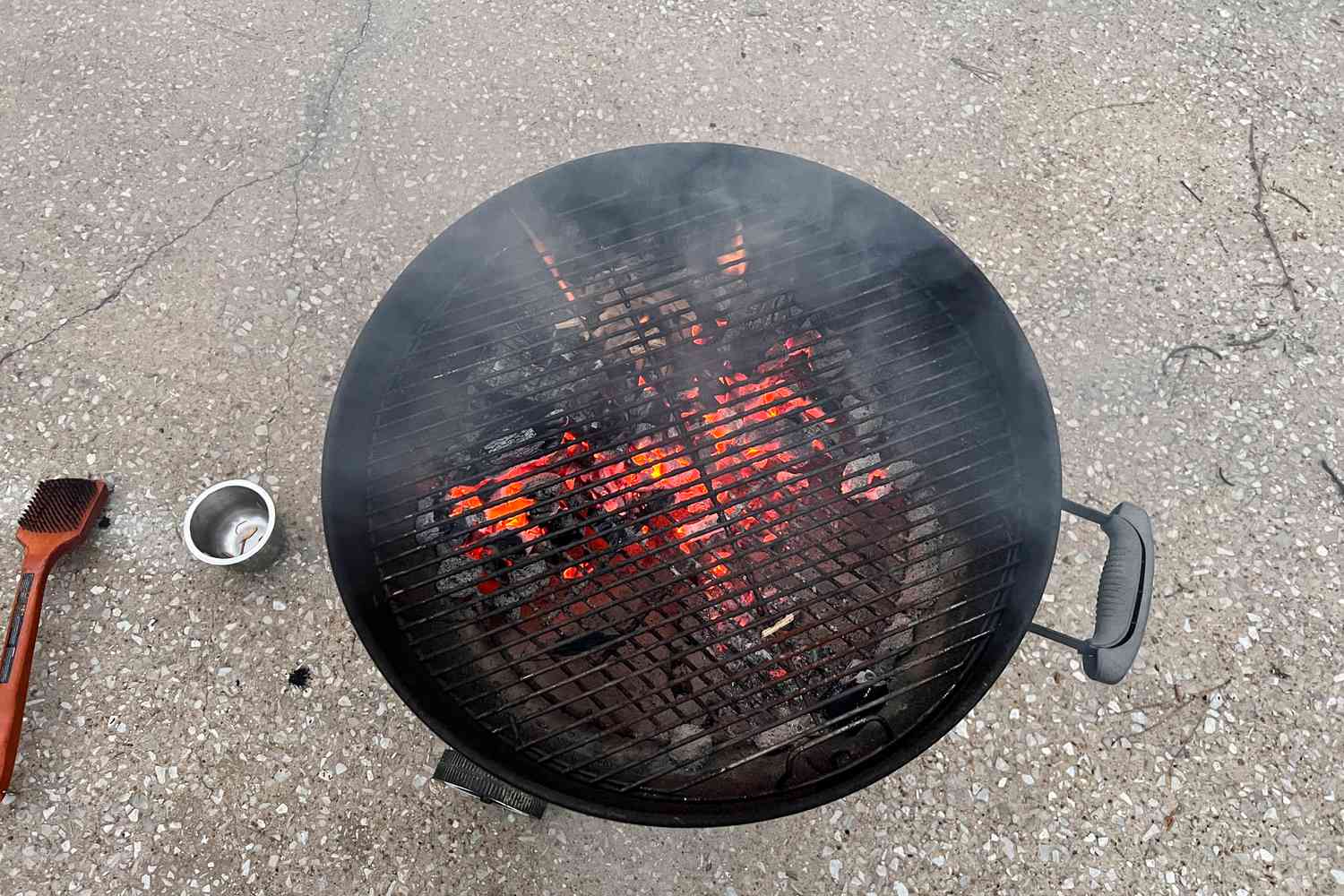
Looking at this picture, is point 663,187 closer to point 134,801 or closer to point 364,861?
point 364,861

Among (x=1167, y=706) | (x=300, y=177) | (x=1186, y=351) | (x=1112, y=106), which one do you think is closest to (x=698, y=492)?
(x=1167, y=706)

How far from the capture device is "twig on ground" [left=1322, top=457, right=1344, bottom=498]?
2939 millimetres

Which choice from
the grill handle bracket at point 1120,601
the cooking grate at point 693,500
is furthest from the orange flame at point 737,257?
the grill handle bracket at point 1120,601

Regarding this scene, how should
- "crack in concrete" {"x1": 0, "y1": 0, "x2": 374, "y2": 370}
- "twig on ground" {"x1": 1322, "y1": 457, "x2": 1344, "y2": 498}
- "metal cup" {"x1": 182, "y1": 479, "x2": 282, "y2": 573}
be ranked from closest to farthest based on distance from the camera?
"metal cup" {"x1": 182, "y1": 479, "x2": 282, "y2": 573} < "twig on ground" {"x1": 1322, "y1": 457, "x2": 1344, "y2": 498} < "crack in concrete" {"x1": 0, "y1": 0, "x2": 374, "y2": 370}

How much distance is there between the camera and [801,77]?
3.64 m

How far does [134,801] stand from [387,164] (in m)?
2.42

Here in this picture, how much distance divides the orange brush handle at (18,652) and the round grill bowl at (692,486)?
4.32 feet

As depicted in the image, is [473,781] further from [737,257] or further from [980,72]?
[980,72]

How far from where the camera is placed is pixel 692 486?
6.66 feet

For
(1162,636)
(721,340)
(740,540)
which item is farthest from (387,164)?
(1162,636)

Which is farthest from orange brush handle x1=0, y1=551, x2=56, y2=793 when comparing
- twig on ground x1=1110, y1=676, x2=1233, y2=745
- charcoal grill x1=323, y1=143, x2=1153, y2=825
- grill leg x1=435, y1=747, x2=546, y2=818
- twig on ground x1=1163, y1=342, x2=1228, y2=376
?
twig on ground x1=1163, y1=342, x2=1228, y2=376

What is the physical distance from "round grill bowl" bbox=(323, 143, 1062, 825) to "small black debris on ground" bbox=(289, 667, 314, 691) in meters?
0.83

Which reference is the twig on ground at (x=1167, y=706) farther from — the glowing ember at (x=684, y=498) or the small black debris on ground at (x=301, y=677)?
the small black debris on ground at (x=301, y=677)

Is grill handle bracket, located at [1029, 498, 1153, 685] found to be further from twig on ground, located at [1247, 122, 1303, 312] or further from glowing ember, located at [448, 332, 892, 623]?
twig on ground, located at [1247, 122, 1303, 312]
